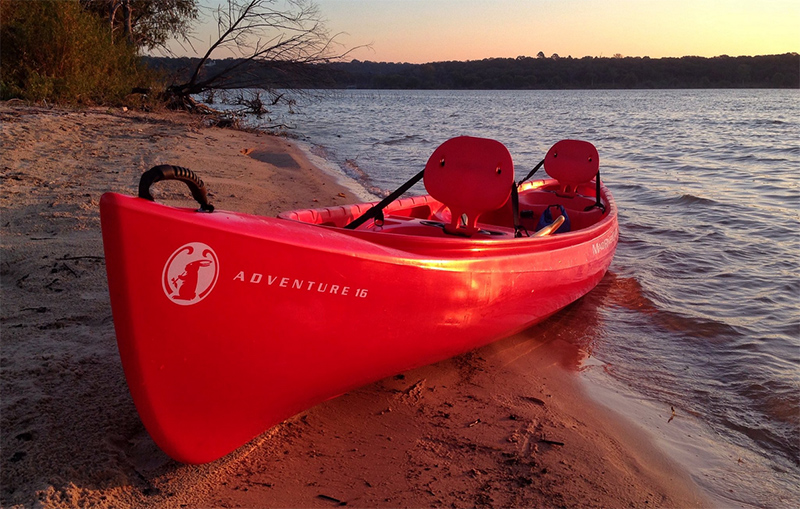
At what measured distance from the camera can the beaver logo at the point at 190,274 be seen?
A: 84.0 inches

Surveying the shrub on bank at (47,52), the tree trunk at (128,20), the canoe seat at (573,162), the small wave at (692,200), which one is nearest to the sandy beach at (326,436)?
the canoe seat at (573,162)

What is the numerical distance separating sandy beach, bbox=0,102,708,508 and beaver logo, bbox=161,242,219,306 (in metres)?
0.78

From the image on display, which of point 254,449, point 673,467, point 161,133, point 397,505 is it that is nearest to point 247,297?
point 254,449

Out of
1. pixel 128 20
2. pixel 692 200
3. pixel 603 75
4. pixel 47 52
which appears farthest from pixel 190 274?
pixel 603 75

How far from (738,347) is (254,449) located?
12.4 ft

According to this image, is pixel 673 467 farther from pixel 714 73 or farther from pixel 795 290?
pixel 714 73

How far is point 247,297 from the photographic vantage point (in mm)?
2299

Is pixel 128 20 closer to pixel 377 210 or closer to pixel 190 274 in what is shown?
pixel 377 210

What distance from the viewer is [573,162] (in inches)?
255

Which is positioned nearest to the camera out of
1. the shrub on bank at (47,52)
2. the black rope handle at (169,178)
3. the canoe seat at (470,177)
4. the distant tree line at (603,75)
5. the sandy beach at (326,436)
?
the black rope handle at (169,178)

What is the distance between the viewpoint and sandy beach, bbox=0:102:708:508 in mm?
2314

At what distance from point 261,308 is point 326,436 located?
2.72 ft

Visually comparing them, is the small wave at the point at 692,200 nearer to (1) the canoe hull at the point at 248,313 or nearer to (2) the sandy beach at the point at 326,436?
(2) the sandy beach at the point at 326,436

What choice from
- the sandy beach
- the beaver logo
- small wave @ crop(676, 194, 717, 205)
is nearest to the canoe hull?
the beaver logo
